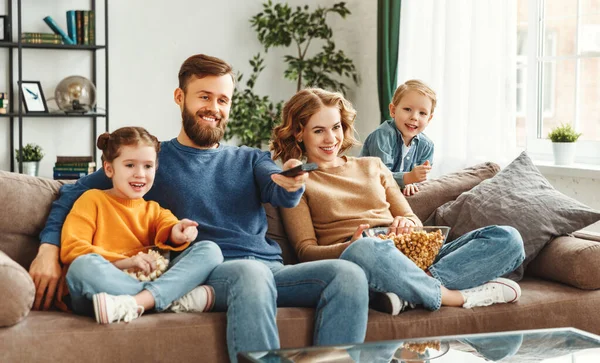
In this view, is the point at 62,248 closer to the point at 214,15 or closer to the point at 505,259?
the point at 505,259

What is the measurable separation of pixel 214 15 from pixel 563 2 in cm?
249

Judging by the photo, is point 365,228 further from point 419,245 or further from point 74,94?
point 74,94

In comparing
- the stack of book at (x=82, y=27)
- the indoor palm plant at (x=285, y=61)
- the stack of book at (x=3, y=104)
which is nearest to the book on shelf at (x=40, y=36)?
the stack of book at (x=82, y=27)

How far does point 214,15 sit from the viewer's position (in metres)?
5.72

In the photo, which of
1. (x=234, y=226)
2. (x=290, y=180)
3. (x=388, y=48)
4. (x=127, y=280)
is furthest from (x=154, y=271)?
(x=388, y=48)

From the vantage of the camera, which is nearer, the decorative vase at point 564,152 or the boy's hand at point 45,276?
the boy's hand at point 45,276

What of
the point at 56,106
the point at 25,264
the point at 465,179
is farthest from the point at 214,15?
Result: the point at 25,264

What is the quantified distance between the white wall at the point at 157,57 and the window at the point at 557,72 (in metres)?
1.30

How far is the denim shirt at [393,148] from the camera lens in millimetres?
3473

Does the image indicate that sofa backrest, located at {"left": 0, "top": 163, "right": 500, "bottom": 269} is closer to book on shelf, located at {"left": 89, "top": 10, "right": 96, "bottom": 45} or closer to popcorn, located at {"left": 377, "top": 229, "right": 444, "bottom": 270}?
popcorn, located at {"left": 377, "top": 229, "right": 444, "bottom": 270}

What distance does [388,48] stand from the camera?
16.9ft

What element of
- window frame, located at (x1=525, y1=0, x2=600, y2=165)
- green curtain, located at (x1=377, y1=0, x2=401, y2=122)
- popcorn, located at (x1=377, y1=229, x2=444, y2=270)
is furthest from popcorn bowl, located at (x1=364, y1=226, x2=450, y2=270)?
green curtain, located at (x1=377, y1=0, x2=401, y2=122)

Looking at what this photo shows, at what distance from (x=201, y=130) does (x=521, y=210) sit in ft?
3.71

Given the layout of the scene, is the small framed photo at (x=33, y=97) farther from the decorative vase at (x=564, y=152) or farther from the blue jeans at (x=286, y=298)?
the blue jeans at (x=286, y=298)
